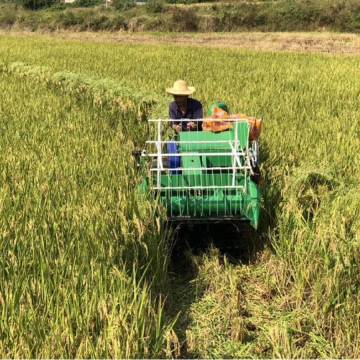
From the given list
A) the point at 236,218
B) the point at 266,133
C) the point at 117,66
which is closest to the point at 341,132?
the point at 266,133

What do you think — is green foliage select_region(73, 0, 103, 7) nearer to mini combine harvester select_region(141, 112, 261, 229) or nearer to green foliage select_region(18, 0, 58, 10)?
green foliage select_region(18, 0, 58, 10)

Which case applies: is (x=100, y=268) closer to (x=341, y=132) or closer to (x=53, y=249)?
(x=53, y=249)

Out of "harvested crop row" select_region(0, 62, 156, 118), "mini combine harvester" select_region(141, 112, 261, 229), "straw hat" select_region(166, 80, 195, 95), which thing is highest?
"straw hat" select_region(166, 80, 195, 95)

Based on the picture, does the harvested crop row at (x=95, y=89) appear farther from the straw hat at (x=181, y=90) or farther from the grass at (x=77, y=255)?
the grass at (x=77, y=255)

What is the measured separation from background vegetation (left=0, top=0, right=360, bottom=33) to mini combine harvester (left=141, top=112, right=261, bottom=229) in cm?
2385

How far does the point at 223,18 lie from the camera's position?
2781cm

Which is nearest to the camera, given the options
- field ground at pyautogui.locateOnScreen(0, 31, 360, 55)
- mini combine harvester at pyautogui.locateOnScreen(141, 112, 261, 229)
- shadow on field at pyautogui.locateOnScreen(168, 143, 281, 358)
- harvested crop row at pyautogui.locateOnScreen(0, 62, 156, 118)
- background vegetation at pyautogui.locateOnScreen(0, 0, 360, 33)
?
shadow on field at pyautogui.locateOnScreen(168, 143, 281, 358)

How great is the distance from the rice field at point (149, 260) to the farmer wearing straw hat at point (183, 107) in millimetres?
524

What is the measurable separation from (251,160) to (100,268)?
152cm

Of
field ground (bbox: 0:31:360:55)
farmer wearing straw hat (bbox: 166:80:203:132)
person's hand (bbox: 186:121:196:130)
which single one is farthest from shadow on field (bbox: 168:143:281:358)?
field ground (bbox: 0:31:360:55)

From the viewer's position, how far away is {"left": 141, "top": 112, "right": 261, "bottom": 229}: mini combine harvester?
2793 millimetres

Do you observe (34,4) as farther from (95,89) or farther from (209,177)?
(209,177)

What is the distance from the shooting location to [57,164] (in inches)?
128

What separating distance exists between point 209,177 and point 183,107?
1.20 meters
